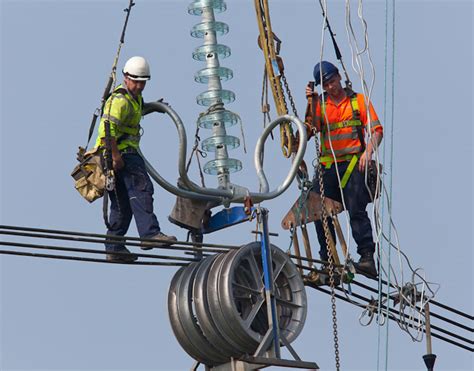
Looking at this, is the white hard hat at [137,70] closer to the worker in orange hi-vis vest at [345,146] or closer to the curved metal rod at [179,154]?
the curved metal rod at [179,154]

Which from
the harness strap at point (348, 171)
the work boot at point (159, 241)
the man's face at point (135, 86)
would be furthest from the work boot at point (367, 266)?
the man's face at point (135, 86)

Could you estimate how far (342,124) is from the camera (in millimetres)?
23219

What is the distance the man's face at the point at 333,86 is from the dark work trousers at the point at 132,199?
2535mm

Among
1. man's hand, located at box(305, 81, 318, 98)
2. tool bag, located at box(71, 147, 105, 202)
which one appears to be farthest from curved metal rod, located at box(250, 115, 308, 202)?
tool bag, located at box(71, 147, 105, 202)

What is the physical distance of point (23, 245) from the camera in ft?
65.9

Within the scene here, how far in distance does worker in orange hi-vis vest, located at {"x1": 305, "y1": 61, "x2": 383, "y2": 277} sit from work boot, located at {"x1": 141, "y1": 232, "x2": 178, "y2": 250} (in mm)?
2363

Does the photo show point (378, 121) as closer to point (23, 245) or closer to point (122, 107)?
point (122, 107)

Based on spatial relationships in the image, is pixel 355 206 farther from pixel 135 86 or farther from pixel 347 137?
pixel 135 86

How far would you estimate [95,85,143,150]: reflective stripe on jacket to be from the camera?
21609mm

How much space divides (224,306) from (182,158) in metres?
1.61

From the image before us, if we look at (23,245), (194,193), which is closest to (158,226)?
(194,193)

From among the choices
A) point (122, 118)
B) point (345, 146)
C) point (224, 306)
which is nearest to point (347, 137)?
point (345, 146)

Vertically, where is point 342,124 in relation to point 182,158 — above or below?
above

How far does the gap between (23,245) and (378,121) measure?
4719 millimetres
